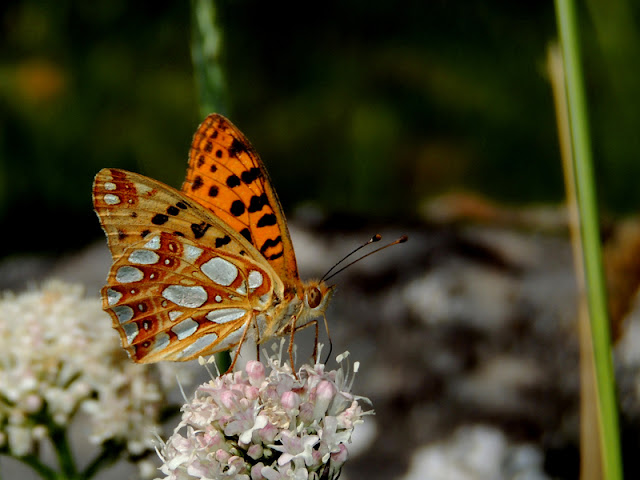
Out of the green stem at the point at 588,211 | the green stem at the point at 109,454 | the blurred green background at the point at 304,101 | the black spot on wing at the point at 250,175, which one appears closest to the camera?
the green stem at the point at 588,211

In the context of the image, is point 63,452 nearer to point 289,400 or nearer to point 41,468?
point 41,468

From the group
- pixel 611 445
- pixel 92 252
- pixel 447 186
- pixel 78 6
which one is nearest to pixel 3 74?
pixel 78 6

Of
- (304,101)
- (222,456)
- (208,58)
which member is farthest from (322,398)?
(304,101)

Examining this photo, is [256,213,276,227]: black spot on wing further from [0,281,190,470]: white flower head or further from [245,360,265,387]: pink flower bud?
[0,281,190,470]: white flower head

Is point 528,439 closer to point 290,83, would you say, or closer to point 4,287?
point 290,83

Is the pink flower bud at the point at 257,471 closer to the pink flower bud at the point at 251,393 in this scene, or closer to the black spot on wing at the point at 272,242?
the pink flower bud at the point at 251,393

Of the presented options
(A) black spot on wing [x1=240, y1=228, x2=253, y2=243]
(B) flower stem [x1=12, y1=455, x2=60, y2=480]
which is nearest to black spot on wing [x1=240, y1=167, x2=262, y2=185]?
(A) black spot on wing [x1=240, y1=228, x2=253, y2=243]

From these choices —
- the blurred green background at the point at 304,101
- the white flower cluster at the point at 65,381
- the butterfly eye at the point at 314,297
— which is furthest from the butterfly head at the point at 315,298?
the blurred green background at the point at 304,101
